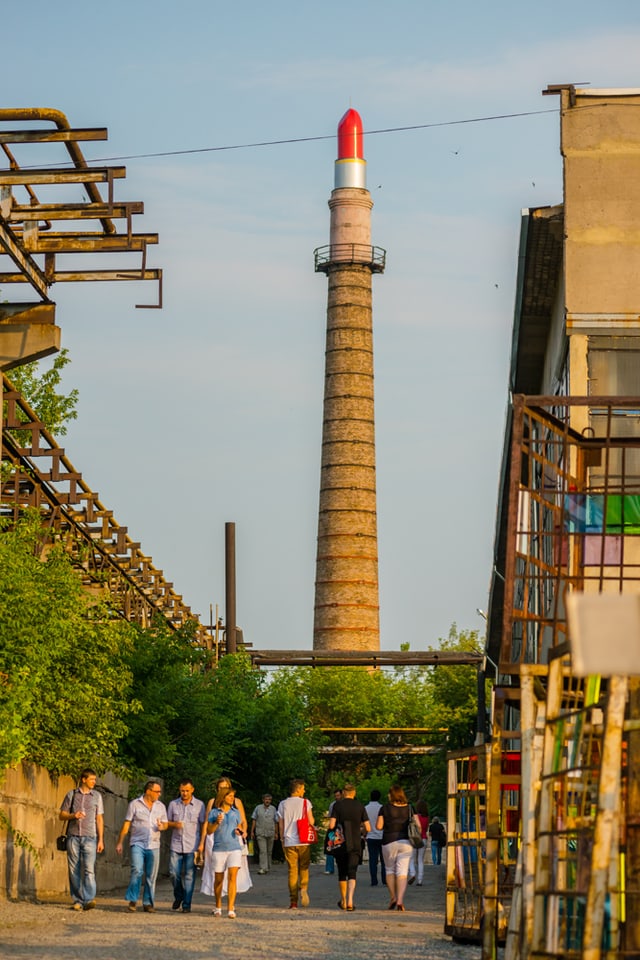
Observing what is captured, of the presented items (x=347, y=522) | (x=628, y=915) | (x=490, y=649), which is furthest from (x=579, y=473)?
(x=347, y=522)

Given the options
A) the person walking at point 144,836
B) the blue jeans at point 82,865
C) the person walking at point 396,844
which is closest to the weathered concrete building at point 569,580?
the person walking at point 396,844

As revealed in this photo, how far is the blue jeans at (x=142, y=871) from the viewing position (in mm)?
18016

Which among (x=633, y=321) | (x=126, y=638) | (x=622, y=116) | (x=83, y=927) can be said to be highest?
(x=622, y=116)

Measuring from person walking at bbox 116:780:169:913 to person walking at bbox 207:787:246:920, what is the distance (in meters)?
0.61

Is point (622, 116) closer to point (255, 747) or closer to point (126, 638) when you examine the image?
point (126, 638)

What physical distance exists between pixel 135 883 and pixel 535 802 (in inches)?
401

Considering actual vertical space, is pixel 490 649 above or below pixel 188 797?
above

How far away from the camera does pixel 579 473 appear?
11352 mm

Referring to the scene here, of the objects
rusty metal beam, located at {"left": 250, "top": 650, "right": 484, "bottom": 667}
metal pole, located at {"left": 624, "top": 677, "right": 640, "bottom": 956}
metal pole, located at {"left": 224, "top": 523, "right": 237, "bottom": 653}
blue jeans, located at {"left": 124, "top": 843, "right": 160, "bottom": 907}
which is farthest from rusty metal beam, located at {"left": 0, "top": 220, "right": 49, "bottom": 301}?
rusty metal beam, located at {"left": 250, "top": 650, "right": 484, "bottom": 667}

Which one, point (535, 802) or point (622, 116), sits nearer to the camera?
point (535, 802)

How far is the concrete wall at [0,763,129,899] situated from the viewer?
1784 centimetres

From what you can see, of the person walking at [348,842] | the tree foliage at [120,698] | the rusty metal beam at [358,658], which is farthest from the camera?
the rusty metal beam at [358,658]

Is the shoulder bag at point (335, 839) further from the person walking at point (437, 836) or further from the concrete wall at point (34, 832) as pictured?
the person walking at point (437, 836)

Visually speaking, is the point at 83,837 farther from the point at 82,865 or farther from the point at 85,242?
the point at 85,242
